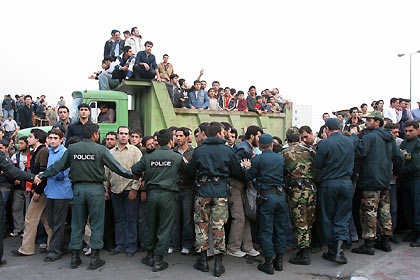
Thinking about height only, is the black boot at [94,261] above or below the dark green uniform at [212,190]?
below

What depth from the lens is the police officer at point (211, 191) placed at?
4.67 meters

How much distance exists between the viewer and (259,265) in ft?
15.6

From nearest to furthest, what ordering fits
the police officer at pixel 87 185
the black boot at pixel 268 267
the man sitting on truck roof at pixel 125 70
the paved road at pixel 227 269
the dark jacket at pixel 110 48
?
the paved road at pixel 227 269 → the black boot at pixel 268 267 → the police officer at pixel 87 185 → the man sitting on truck roof at pixel 125 70 → the dark jacket at pixel 110 48

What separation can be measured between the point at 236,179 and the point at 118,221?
2074 mm

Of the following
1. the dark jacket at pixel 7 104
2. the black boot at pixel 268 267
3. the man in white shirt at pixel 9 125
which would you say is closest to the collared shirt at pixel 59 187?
the black boot at pixel 268 267

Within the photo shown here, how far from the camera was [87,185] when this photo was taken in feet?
16.0

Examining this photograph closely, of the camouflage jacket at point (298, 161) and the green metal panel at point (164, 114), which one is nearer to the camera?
the camouflage jacket at point (298, 161)

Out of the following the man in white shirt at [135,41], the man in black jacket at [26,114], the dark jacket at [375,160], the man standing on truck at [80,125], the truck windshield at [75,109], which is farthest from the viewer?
the man in black jacket at [26,114]

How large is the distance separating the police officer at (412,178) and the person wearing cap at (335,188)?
1.59 metres

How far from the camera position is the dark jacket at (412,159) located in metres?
5.84

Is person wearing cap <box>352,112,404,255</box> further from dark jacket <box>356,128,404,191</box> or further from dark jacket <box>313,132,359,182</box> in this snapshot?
dark jacket <box>313,132,359,182</box>

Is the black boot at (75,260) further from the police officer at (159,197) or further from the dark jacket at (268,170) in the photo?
the dark jacket at (268,170)

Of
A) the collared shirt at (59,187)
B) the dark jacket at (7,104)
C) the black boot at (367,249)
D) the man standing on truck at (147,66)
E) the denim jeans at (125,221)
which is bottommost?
the black boot at (367,249)

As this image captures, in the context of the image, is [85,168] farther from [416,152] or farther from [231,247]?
[416,152]
